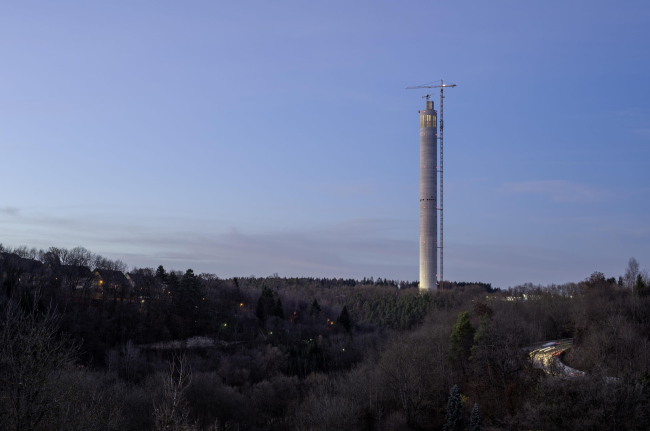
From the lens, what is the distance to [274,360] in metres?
77.4

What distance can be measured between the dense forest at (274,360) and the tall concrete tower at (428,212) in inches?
891

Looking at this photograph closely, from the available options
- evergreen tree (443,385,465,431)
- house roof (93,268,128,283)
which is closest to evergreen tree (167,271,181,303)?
house roof (93,268,128,283)

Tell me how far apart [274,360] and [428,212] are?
7209 centimetres

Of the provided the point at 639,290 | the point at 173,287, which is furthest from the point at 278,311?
the point at 639,290

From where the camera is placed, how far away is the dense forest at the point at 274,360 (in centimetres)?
2252

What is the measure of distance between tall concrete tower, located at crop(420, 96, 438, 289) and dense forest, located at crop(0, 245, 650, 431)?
22.6 m

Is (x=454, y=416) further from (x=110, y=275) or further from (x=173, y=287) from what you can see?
(x=110, y=275)

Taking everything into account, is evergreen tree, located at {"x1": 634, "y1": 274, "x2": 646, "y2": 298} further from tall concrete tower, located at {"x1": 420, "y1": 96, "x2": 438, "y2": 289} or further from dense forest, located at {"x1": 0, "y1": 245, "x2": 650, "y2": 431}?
tall concrete tower, located at {"x1": 420, "y1": 96, "x2": 438, "y2": 289}

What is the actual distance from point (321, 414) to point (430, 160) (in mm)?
102689

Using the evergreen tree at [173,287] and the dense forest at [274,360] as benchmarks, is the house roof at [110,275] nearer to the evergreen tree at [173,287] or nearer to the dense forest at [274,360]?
the dense forest at [274,360]

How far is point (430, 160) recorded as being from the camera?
13838cm

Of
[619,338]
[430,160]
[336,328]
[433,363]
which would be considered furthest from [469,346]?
[430,160]

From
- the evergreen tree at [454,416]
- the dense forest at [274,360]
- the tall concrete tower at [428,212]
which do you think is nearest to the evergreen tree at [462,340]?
the dense forest at [274,360]

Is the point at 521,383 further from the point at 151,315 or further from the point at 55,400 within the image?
the point at 151,315
